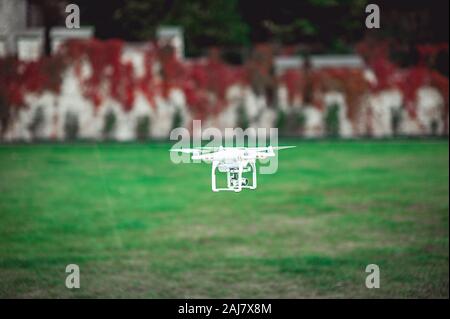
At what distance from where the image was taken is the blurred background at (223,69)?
7262 mm

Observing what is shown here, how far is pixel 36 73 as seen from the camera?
11008mm

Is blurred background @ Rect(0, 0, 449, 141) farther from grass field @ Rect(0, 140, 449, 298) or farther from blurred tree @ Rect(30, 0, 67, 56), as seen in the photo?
grass field @ Rect(0, 140, 449, 298)

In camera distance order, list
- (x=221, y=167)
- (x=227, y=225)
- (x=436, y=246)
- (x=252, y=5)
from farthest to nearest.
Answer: (x=227, y=225) < (x=436, y=246) < (x=252, y=5) < (x=221, y=167)

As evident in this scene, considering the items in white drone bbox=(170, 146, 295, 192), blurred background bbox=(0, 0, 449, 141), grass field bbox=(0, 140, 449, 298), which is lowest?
grass field bbox=(0, 140, 449, 298)

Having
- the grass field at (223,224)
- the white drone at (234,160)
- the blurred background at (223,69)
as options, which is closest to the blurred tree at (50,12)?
→ the blurred background at (223,69)

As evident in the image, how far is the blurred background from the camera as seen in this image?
7.26 meters

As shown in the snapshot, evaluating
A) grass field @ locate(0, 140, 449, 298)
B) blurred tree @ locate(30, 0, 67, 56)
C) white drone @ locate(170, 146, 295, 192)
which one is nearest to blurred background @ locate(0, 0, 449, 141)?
blurred tree @ locate(30, 0, 67, 56)

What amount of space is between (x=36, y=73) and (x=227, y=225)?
464 cm

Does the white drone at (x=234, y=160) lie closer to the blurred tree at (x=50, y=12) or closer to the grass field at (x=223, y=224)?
the grass field at (x=223, y=224)

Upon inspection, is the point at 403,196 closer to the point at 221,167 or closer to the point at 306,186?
the point at 306,186

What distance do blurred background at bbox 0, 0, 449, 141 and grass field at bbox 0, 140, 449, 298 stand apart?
796mm

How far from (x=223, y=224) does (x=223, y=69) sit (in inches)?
180

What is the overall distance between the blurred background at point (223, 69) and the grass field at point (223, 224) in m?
0.80
